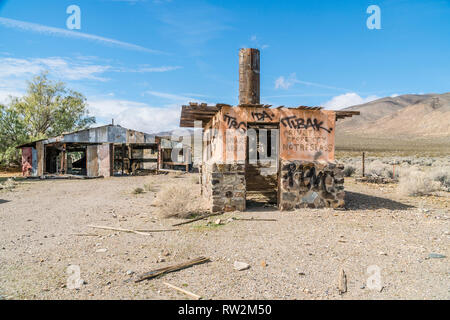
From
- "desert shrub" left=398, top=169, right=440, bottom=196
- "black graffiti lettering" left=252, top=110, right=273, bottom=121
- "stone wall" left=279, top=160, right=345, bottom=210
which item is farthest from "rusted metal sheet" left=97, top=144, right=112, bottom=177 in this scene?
"desert shrub" left=398, top=169, right=440, bottom=196

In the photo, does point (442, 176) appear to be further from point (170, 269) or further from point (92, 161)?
point (92, 161)

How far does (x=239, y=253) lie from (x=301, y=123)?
15.6ft

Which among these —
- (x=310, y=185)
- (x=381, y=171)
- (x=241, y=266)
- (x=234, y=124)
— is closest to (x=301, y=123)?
(x=310, y=185)

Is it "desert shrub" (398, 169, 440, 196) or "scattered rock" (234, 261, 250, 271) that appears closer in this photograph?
"scattered rock" (234, 261, 250, 271)

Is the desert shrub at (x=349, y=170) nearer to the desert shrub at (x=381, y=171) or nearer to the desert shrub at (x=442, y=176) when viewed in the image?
the desert shrub at (x=381, y=171)

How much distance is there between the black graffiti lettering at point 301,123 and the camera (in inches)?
320

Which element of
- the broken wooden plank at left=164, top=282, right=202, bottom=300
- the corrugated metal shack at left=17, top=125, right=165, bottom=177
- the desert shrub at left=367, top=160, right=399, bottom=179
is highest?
the corrugated metal shack at left=17, top=125, right=165, bottom=177

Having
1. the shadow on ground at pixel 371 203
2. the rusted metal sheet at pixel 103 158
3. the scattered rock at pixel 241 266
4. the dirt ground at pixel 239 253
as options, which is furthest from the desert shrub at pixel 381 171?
the rusted metal sheet at pixel 103 158

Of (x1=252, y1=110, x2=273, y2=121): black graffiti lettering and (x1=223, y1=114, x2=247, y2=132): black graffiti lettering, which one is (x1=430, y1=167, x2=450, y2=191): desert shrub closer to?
(x1=252, y1=110, x2=273, y2=121): black graffiti lettering

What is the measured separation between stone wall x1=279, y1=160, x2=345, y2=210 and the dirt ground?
0.38 m

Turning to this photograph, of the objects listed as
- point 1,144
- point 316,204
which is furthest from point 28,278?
point 1,144

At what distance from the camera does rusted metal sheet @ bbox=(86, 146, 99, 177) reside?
2066 cm

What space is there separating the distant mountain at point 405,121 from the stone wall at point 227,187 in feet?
265

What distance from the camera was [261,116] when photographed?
26.5ft
